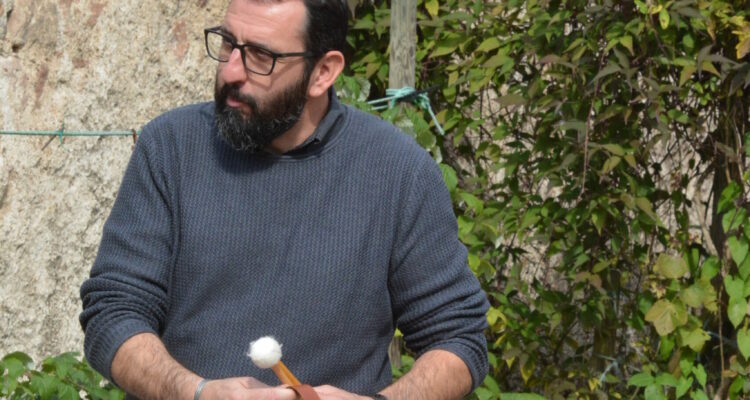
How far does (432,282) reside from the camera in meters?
2.36

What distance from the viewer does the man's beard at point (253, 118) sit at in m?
2.26

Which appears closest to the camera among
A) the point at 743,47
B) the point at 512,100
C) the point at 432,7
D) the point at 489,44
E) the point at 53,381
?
the point at 53,381

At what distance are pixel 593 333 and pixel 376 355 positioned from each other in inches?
73.2

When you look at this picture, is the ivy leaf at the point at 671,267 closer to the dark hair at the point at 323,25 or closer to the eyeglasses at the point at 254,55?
the dark hair at the point at 323,25

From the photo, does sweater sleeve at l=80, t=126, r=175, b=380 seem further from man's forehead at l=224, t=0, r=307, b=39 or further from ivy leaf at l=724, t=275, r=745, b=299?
ivy leaf at l=724, t=275, r=745, b=299

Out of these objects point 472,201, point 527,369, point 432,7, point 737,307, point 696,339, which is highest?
point 432,7

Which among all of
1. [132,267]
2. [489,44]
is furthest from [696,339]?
[132,267]

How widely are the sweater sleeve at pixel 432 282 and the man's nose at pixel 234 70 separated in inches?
15.5

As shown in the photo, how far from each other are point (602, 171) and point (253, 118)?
1407 millimetres

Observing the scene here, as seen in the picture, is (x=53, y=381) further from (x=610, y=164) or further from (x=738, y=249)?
(x=738, y=249)

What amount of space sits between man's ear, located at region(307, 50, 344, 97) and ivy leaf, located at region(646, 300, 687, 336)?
59.9 inches

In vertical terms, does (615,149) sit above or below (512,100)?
below

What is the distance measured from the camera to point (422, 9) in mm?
3914

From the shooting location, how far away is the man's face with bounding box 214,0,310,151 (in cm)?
226
